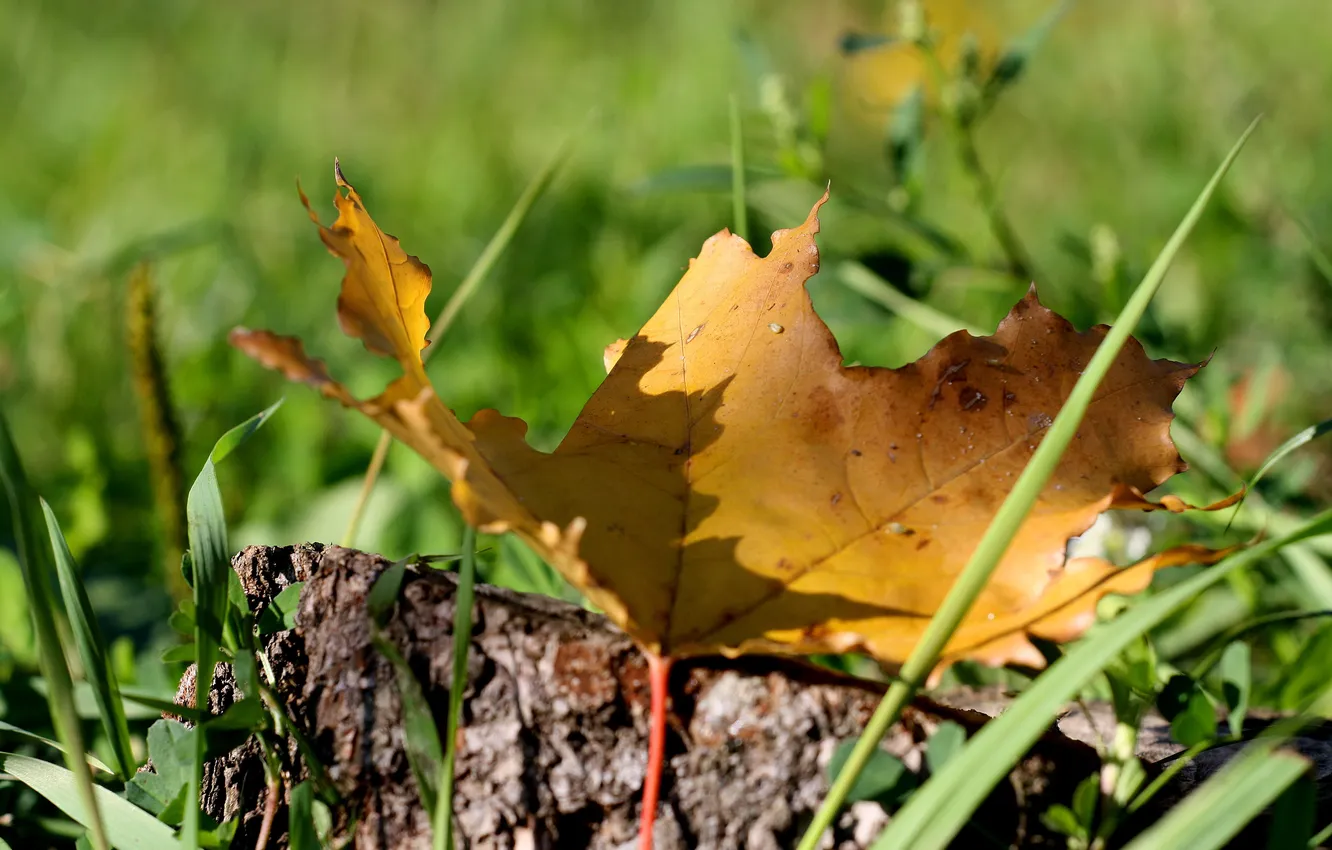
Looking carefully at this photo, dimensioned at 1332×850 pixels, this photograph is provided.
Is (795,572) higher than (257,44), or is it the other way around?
(257,44)

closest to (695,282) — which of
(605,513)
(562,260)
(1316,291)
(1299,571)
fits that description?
(605,513)

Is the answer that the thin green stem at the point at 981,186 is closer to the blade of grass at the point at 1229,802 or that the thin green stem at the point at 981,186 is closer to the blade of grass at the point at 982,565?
the blade of grass at the point at 982,565

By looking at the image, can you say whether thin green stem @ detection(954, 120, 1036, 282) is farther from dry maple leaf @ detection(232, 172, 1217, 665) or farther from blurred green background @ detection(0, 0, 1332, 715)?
dry maple leaf @ detection(232, 172, 1217, 665)

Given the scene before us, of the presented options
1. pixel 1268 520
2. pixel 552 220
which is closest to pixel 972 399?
pixel 1268 520

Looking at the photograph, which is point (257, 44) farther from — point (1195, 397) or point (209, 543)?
point (209, 543)

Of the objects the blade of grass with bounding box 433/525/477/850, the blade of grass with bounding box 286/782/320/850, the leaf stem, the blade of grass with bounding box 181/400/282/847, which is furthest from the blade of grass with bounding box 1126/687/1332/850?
the blade of grass with bounding box 181/400/282/847
